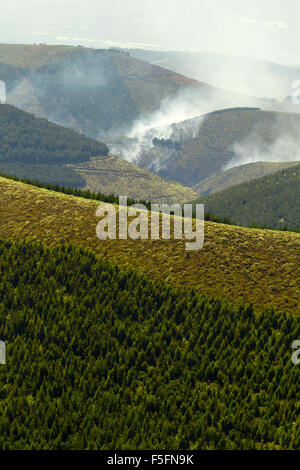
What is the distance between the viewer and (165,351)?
3525 cm

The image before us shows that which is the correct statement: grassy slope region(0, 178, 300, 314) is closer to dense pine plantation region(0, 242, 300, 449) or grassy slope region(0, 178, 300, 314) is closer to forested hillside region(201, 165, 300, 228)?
dense pine plantation region(0, 242, 300, 449)

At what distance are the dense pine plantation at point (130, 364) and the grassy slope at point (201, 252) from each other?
201 cm

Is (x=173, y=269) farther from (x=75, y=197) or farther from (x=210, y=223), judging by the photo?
(x=75, y=197)

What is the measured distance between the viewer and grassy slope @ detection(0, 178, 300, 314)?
41531 millimetres

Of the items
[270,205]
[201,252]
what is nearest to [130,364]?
[201,252]

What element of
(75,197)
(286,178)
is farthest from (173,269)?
(286,178)

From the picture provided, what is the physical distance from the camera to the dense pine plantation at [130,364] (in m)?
28.3

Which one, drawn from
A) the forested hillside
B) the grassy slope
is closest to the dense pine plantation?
the grassy slope

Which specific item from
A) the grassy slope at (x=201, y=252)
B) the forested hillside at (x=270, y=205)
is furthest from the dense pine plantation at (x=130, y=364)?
the forested hillside at (x=270, y=205)

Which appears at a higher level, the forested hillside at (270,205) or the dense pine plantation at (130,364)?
the forested hillside at (270,205)

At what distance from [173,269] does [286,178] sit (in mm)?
162149

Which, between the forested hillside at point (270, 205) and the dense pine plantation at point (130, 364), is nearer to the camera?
the dense pine plantation at point (130, 364)

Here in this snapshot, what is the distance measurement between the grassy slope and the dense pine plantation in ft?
6.59

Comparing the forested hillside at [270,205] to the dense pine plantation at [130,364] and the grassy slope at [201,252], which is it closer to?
the grassy slope at [201,252]
